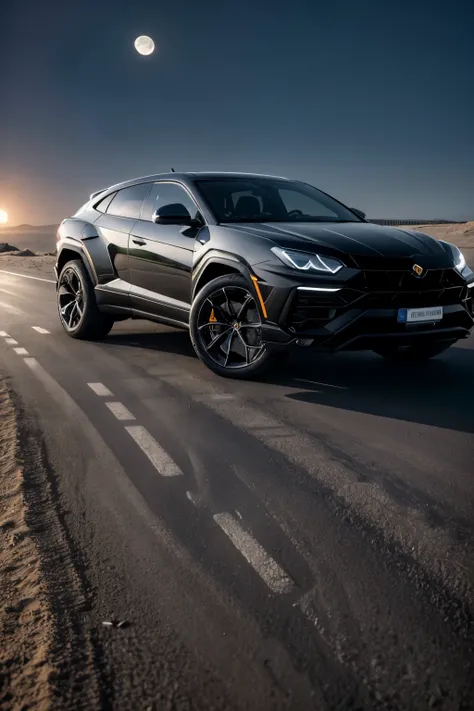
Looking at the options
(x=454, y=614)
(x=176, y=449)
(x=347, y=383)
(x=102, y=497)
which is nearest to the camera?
(x=454, y=614)

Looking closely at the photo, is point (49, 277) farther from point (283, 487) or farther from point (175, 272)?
point (283, 487)

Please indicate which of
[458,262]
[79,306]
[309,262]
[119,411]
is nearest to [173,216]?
[309,262]

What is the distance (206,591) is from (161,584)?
0.17 metres

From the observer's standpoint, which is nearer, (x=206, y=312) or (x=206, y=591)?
(x=206, y=591)

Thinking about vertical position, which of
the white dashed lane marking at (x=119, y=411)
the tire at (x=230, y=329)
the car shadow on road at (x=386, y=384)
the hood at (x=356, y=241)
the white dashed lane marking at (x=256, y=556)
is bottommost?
the white dashed lane marking at (x=119, y=411)

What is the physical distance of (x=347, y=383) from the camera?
6.08 meters

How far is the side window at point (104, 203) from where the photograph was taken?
8.07m

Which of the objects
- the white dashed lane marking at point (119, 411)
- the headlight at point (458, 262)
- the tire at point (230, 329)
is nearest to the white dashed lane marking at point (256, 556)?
the white dashed lane marking at point (119, 411)

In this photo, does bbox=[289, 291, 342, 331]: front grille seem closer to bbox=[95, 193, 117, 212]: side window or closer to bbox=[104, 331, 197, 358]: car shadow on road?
bbox=[104, 331, 197, 358]: car shadow on road

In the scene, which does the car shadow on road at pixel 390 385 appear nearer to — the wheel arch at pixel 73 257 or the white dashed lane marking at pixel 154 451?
the white dashed lane marking at pixel 154 451

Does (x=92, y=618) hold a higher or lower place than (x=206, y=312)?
lower

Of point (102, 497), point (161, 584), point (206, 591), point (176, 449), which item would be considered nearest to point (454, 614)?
point (206, 591)

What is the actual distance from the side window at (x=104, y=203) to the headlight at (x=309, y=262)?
3220mm

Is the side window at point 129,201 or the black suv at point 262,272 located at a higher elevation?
the side window at point 129,201
